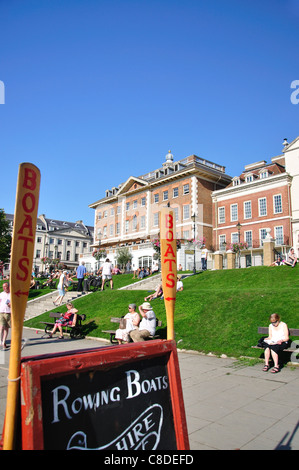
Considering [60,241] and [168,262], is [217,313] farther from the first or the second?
[60,241]

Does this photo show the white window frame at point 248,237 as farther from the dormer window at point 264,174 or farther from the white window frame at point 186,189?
the white window frame at point 186,189

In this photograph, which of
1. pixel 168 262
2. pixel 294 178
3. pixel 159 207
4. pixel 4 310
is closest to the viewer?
pixel 168 262

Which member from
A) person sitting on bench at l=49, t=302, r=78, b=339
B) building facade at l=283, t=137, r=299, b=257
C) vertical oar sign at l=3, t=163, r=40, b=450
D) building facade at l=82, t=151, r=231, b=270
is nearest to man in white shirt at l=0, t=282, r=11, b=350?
person sitting on bench at l=49, t=302, r=78, b=339

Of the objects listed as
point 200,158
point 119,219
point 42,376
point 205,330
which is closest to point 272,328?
point 205,330

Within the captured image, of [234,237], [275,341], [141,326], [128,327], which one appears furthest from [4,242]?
[275,341]

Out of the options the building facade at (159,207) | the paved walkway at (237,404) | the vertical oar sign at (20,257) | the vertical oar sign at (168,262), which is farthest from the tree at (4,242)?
the vertical oar sign at (20,257)

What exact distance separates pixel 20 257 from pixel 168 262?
1524 mm

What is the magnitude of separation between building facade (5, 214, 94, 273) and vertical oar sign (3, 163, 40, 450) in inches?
3199

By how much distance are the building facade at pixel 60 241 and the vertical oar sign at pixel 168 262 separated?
80.4 m

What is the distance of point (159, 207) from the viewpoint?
116 feet

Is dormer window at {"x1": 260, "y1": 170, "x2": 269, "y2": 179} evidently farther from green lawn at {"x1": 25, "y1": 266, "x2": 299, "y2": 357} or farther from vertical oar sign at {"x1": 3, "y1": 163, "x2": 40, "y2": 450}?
vertical oar sign at {"x1": 3, "y1": 163, "x2": 40, "y2": 450}

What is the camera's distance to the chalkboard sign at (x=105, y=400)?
2.03 metres

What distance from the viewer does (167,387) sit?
2.73 m
